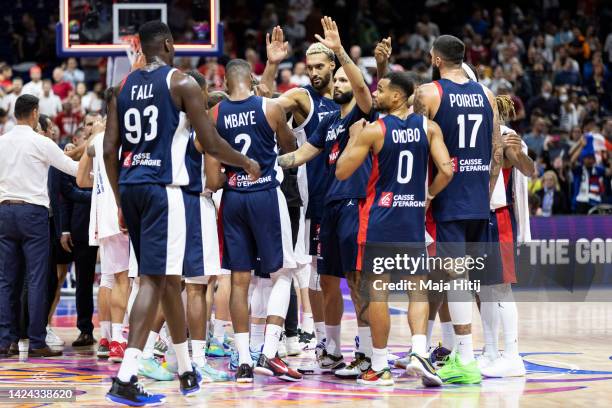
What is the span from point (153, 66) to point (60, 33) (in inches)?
300

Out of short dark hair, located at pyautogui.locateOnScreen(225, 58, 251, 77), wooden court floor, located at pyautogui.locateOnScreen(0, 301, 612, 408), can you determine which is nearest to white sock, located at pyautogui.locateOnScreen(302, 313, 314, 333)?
wooden court floor, located at pyautogui.locateOnScreen(0, 301, 612, 408)

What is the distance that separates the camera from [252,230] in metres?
8.77

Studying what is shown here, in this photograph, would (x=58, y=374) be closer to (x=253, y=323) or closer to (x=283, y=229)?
(x=253, y=323)

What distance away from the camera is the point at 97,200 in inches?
409

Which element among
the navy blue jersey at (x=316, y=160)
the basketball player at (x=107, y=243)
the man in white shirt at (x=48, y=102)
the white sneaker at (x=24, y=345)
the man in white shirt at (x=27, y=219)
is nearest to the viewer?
the navy blue jersey at (x=316, y=160)

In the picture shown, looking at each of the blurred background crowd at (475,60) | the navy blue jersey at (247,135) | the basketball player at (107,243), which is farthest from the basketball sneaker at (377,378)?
the blurred background crowd at (475,60)

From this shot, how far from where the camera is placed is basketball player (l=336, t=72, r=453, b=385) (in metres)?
8.27

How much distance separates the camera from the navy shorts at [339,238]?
8570 millimetres

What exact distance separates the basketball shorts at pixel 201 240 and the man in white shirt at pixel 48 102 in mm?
12622

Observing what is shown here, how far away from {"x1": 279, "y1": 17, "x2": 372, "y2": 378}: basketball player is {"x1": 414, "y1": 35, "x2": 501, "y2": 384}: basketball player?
0.59 m

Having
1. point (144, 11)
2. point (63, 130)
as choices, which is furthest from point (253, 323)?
point (63, 130)

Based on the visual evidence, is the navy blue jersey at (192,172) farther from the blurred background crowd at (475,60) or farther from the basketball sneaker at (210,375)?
the blurred background crowd at (475,60)

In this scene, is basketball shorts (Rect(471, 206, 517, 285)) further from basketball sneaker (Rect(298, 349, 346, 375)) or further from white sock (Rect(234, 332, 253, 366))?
white sock (Rect(234, 332, 253, 366))

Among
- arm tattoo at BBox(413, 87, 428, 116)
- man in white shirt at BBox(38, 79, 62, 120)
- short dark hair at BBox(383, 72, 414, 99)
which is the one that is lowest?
arm tattoo at BBox(413, 87, 428, 116)
